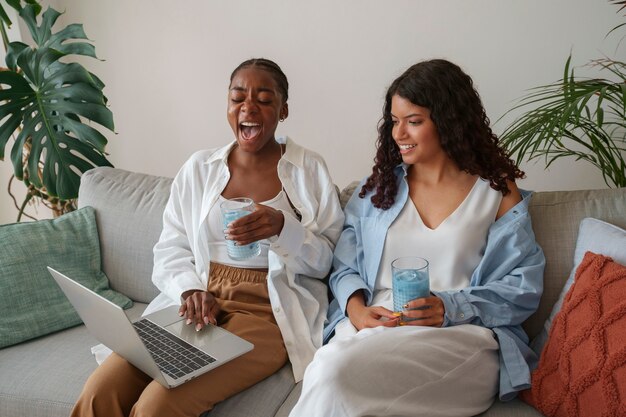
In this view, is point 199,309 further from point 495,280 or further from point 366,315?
point 495,280

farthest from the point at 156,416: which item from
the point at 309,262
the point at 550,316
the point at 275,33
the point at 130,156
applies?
the point at 130,156

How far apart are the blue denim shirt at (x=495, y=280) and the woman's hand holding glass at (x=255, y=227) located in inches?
11.7

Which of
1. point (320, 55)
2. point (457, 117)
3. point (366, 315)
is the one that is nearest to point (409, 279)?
point (366, 315)

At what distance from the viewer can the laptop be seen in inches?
58.8

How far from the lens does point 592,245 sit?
174cm

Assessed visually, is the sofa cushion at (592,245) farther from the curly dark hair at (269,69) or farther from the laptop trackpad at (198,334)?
the curly dark hair at (269,69)

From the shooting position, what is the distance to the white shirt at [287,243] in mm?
1863

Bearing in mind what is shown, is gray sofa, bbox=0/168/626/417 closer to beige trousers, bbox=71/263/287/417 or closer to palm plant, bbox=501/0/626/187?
beige trousers, bbox=71/263/287/417

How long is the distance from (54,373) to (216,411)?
0.56 metres

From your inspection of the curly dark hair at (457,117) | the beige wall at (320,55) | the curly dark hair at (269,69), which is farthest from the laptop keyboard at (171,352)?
the beige wall at (320,55)

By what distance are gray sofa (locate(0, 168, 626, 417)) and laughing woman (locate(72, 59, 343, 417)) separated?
2.9 inches

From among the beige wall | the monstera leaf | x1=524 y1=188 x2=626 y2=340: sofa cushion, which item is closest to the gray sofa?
x1=524 y1=188 x2=626 y2=340: sofa cushion

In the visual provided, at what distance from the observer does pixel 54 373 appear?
187 cm

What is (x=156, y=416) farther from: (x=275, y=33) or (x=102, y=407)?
(x=275, y=33)
